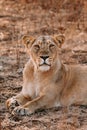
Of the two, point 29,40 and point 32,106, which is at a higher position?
point 29,40

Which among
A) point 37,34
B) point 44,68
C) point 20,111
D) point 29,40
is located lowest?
point 20,111

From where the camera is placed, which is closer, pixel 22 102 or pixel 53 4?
pixel 22 102

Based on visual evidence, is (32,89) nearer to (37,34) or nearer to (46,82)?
(46,82)

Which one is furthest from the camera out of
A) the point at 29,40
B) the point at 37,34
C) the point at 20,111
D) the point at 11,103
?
the point at 37,34

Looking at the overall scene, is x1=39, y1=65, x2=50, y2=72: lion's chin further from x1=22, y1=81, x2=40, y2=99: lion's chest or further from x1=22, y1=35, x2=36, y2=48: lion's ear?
x1=22, y1=35, x2=36, y2=48: lion's ear

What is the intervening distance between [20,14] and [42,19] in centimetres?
63

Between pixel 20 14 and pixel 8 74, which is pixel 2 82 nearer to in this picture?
pixel 8 74

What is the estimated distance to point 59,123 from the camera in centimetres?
568

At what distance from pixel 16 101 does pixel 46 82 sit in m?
0.37

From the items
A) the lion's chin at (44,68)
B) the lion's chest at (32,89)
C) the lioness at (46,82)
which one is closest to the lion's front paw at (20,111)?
the lioness at (46,82)

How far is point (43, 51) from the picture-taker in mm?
5867

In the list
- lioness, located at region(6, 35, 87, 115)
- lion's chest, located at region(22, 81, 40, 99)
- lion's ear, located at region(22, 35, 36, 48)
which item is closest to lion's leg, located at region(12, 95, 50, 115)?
lioness, located at region(6, 35, 87, 115)

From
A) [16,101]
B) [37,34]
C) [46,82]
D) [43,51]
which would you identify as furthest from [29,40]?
[37,34]

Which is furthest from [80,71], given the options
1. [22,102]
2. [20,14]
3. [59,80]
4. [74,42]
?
[20,14]
